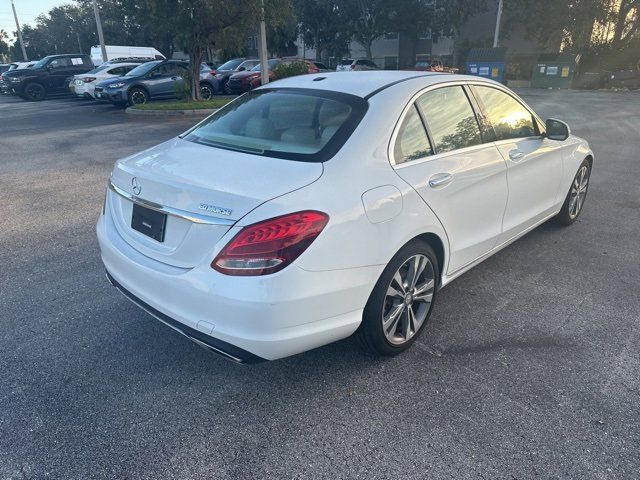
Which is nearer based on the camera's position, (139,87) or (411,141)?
(411,141)

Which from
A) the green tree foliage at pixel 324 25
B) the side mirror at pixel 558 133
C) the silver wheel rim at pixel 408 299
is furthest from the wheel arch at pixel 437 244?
the green tree foliage at pixel 324 25

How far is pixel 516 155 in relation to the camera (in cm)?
376

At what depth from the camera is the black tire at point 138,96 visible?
1658cm

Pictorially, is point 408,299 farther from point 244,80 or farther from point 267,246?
point 244,80

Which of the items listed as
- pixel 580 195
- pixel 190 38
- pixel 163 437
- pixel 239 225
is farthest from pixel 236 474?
pixel 190 38

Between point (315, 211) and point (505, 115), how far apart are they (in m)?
2.35

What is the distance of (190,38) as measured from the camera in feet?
50.7

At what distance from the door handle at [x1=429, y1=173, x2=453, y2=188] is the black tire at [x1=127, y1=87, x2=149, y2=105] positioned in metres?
16.0

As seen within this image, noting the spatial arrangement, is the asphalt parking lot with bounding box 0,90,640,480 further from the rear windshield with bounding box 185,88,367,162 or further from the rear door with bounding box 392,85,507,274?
the rear windshield with bounding box 185,88,367,162

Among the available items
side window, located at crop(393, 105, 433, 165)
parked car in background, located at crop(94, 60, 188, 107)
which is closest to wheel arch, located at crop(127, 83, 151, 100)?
parked car in background, located at crop(94, 60, 188, 107)

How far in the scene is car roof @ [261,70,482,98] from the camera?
3.09 m

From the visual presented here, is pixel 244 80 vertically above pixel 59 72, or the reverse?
pixel 59 72

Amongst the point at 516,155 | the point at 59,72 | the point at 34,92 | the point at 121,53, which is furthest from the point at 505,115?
the point at 121,53

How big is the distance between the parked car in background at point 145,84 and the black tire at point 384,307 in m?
16.0
